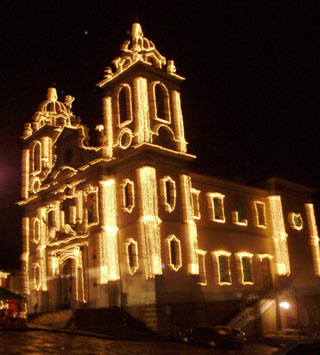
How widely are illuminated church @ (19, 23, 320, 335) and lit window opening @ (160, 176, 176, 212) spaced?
0.25 ft

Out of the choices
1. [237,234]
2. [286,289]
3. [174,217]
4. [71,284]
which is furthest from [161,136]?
[286,289]

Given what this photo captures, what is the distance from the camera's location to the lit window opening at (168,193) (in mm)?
35094

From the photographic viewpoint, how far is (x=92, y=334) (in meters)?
31.5

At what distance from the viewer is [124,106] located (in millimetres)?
38750

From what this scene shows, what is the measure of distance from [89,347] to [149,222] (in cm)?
986

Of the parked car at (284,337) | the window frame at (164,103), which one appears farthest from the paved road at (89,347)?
the window frame at (164,103)

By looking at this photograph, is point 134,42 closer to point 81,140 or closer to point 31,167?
point 81,140

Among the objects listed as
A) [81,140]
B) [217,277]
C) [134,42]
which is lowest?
[217,277]

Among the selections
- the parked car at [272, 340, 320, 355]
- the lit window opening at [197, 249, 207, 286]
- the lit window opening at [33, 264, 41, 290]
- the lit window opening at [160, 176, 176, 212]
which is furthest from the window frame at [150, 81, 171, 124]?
the parked car at [272, 340, 320, 355]

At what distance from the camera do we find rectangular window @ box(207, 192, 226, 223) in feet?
132

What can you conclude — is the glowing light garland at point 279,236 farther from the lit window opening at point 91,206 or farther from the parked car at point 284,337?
the lit window opening at point 91,206

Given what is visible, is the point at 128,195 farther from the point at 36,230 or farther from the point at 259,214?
the point at 259,214

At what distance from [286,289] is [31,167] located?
2488 centimetres

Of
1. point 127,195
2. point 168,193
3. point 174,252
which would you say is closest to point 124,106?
point 127,195
